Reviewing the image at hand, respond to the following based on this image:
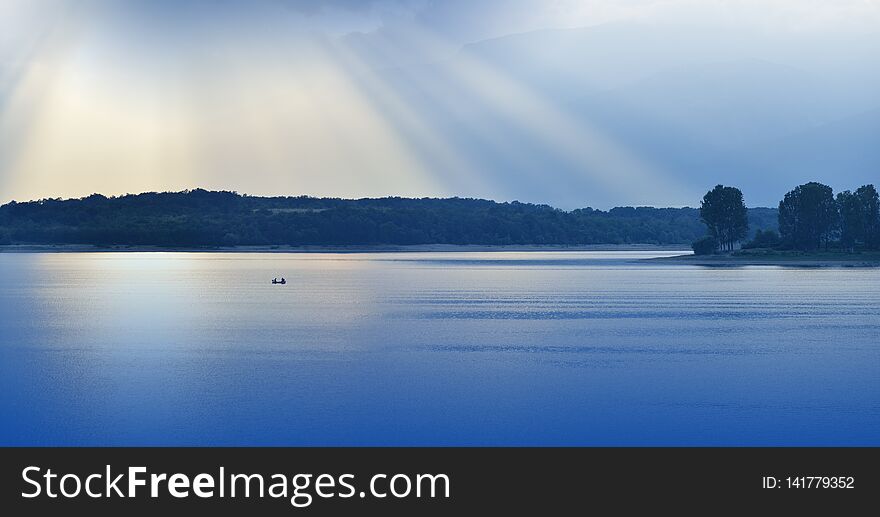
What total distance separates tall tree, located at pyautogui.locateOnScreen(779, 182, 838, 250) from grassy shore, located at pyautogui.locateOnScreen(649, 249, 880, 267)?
1.69m

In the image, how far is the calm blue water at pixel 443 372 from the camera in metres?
21.0

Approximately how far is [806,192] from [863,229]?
24.7 ft

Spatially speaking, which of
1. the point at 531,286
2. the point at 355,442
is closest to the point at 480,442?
the point at 355,442

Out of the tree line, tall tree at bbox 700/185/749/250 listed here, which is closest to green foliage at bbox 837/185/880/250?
the tree line

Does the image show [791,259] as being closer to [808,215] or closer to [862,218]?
[808,215]

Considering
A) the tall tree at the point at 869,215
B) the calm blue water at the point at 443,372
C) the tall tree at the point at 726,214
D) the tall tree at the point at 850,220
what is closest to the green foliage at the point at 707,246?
the tall tree at the point at 726,214

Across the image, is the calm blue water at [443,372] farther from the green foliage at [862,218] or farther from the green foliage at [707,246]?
the green foliage at [707,246]

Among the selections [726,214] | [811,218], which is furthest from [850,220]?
[726,214]

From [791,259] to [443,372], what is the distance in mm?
93782

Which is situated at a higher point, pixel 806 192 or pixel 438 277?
pixel 806 192

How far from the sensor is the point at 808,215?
11225 centimetres
